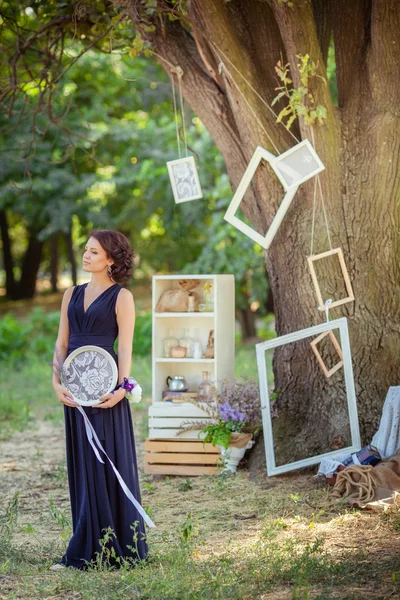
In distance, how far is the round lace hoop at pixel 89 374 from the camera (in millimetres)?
4285

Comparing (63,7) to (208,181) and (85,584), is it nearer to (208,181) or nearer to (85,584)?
(85,584)

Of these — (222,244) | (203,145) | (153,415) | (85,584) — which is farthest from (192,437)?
(203,145)

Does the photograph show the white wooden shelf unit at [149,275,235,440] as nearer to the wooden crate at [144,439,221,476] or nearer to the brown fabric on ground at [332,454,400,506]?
the wooden crate at [144,439,221,476]

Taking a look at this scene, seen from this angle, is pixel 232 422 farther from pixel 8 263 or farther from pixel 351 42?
pixel 8 263

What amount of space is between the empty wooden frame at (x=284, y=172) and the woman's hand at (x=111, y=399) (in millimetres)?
2296

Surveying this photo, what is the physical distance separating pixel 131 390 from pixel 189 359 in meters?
2.64

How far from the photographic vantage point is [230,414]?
21.3 ft

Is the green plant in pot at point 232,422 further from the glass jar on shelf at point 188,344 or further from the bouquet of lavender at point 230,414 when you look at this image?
the glass jar on shelf at point 188,344

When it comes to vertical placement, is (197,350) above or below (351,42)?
below

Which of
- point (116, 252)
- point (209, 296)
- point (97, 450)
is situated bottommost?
point (97, 450)

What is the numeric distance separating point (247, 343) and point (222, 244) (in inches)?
101

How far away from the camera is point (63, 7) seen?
24.6 ft

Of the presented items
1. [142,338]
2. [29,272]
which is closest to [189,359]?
[142,338]

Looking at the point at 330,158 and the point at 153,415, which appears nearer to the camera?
the point at 330,158
